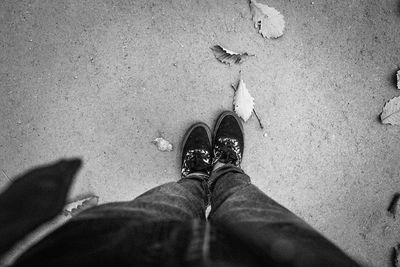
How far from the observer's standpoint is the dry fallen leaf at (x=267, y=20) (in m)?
1.73

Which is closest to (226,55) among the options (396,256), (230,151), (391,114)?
(230,151)

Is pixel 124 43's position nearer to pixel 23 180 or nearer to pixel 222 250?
pixel 23 180

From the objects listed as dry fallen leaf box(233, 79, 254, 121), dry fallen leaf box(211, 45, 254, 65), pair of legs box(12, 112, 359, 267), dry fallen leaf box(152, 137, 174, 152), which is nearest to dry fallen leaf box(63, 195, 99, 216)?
dry fallen leaf box(152, 137, 174, 152)

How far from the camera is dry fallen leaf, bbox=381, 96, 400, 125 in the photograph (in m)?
1.78

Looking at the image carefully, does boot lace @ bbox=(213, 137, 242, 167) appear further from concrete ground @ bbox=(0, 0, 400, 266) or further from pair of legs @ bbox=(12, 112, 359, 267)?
pair of legs @ bbox=(12, 112, 359, 267)

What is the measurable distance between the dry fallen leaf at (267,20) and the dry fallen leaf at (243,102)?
1.01ft

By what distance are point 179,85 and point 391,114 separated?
1.22m

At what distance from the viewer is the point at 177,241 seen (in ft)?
2.83

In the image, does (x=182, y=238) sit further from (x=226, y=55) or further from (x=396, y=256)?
(x=396, y=256)

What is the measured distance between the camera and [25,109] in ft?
5.79

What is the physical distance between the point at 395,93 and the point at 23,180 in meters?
2.14

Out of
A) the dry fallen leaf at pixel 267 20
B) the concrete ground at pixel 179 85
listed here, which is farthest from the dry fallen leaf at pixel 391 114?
the dry fallen leaf at pixel 267 20

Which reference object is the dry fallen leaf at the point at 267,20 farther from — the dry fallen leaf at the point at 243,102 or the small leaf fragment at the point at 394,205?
the small leaf fragment at the point at 394,205

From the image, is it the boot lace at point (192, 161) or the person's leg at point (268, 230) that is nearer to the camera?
the person's leg at point (268, 230)
